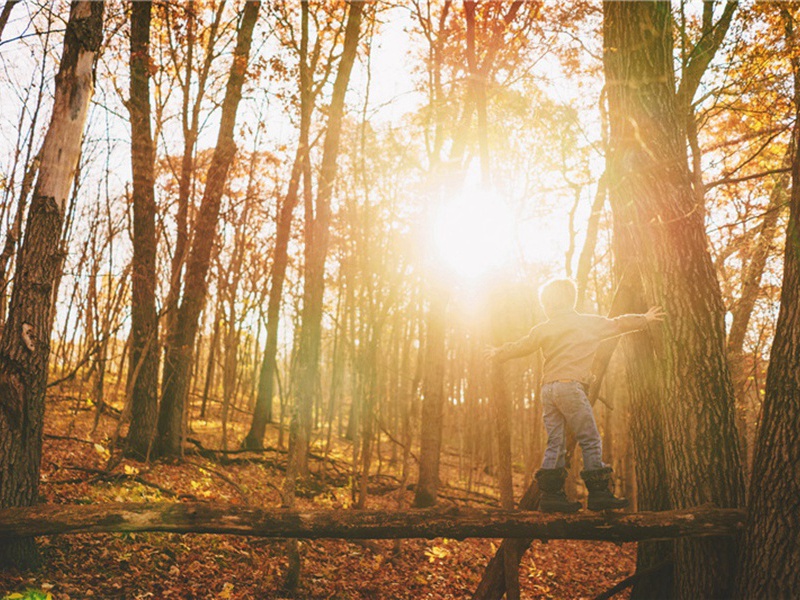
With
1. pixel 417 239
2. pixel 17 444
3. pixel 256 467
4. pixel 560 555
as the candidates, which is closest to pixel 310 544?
pixel 256 467

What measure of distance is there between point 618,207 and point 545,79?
28.8 feet

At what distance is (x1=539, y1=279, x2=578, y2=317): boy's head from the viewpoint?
15.0 feet

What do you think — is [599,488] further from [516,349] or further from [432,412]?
[432,412]

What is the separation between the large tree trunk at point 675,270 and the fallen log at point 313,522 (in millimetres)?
614

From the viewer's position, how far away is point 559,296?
4.57 m

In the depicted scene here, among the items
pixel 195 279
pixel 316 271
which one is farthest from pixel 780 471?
pixel 195 279

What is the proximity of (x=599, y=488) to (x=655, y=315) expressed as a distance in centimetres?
146

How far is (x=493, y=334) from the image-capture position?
5.92m

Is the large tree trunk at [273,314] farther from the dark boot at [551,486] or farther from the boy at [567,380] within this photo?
the dark boot at [551,486]

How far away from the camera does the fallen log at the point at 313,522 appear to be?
12.8 ft

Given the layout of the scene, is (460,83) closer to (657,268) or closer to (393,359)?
(657,268)

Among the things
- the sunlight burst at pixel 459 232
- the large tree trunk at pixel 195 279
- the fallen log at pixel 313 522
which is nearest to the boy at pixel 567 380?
the fallen log at pixel 313 522

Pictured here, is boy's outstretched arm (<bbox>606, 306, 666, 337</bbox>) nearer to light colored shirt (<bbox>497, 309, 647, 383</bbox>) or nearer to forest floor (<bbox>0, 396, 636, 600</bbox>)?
light colored shirt (<bbox>497, 309, 647, 383</bbox>)

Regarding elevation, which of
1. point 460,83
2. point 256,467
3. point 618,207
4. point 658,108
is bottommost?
point 256,467
